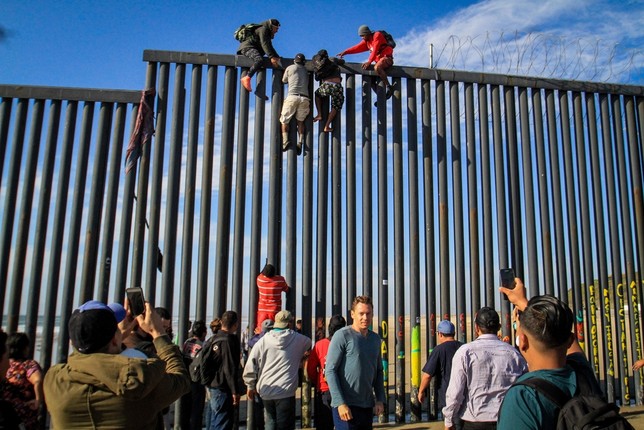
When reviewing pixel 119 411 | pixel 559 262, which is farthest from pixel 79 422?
pixel 559 262

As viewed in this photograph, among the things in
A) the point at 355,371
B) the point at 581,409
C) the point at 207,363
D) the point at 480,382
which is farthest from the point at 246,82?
the point at 581,409

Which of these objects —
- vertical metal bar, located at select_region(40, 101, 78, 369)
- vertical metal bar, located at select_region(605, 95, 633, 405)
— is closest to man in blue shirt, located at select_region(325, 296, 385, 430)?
vertical metal bar, located at select_region(40, 101, 78, 369)

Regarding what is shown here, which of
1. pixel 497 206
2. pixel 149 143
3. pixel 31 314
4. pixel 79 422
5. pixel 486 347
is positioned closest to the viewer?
pixel 79 422

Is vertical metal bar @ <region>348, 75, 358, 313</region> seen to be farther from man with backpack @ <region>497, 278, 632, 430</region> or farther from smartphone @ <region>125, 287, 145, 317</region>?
man with backpack @ <region>497, 278, 632, 430</region>

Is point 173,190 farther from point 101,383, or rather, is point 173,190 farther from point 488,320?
point 101,383

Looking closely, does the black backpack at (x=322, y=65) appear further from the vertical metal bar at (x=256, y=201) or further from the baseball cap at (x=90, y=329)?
the baseball cap at (x=90, y=329)

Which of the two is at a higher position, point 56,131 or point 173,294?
point 56,131

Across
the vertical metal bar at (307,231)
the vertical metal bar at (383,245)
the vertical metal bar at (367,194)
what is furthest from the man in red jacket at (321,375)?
the vertical metal bar at (383,245)

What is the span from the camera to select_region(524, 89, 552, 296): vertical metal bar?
31.2ft

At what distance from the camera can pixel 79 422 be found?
8.21 ft

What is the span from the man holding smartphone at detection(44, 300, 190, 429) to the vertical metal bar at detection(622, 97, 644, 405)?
9.34 m

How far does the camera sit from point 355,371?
4.92m

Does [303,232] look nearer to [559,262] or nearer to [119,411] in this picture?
[559,262]

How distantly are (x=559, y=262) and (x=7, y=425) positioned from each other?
9.07m
